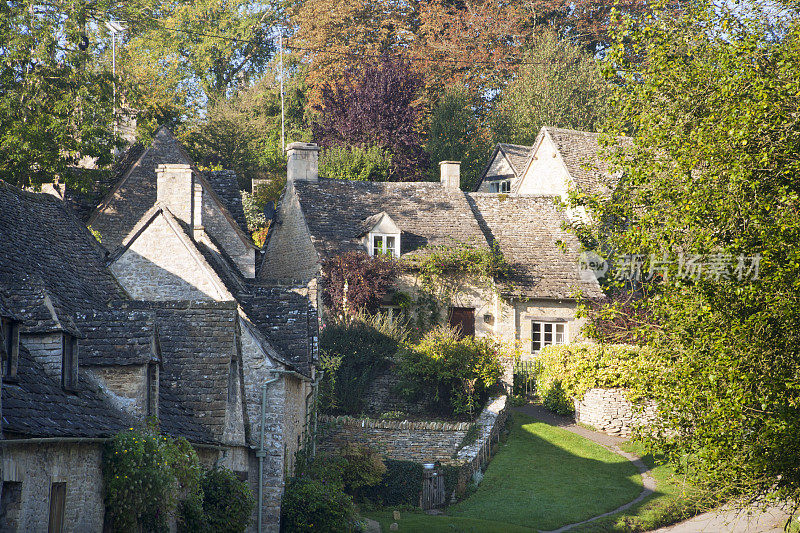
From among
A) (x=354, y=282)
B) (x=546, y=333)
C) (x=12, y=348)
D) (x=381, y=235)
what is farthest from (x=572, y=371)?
(x=12, y=348)

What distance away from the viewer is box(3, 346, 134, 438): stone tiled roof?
11500 millimetres

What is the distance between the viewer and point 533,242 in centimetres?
4112

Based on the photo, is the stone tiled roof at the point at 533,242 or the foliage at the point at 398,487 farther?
the stone tiled roof at the point at 533,242

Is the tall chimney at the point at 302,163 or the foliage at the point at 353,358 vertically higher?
the tall chimney at the point at 302,163

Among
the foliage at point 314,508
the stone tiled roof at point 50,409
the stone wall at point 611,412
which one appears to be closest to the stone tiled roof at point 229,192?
the stone wall at point 611,412

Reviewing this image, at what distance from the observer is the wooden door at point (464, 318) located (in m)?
38.9

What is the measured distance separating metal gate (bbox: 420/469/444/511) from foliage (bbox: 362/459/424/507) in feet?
0.69

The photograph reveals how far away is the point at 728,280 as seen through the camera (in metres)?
16.1

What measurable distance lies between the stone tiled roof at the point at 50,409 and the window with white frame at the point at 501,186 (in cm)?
4117

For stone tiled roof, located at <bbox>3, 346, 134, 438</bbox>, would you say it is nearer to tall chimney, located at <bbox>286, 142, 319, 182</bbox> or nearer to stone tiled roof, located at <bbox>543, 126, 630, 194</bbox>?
tall chimney, located at <bbox>286, 142, 319, 182</bbox>

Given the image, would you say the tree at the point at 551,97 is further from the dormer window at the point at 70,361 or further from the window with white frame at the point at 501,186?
the dormer window at the point at 70,361

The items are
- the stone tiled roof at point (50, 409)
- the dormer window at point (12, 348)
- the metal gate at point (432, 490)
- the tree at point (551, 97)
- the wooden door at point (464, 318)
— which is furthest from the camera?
the tree at point (551, 97)

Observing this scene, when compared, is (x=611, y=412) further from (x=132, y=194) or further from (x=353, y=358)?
(x=132, y=194)

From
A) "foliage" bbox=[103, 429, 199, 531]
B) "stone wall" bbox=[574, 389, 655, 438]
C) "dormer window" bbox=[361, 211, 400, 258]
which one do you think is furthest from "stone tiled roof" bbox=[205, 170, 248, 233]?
"foliage" bbox=[103, 429, 199, 531]
